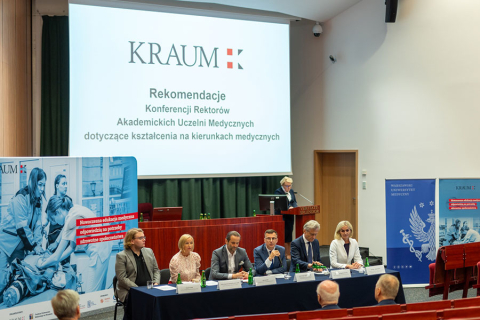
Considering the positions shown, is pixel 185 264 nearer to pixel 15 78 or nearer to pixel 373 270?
pixel 373 270

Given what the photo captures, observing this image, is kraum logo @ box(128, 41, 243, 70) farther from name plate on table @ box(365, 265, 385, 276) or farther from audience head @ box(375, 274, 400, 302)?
audience head @ box(375, 274, 400, 302)

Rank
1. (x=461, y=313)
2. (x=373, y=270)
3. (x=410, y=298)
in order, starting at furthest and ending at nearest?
(x=410, y=298)
(x=373, y=270)
(x=461, y=313)

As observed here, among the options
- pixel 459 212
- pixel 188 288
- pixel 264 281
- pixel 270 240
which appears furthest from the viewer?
pixel 459 212

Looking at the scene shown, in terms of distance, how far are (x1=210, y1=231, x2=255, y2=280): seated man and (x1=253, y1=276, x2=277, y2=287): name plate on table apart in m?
0.46

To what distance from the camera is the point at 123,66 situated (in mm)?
7758

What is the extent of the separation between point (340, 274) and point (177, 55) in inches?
186

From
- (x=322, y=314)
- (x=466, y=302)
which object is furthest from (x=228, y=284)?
(x=466, y=302)

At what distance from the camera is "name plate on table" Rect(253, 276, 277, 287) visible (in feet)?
14.8

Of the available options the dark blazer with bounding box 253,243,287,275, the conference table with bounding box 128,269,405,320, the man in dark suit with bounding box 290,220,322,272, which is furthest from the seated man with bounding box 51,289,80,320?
the man in dark suit with bounding box 290,220,322,272

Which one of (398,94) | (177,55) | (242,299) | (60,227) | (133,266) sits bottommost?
(242,299)

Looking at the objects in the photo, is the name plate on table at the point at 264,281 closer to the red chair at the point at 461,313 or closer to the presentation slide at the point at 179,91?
the red chair at the point at 461,313

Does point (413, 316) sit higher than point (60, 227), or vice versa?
point (60, 227)

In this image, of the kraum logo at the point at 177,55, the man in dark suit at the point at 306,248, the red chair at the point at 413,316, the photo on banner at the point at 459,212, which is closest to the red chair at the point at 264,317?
the red chair at the point at 413,316

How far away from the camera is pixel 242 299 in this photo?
4414 mm
